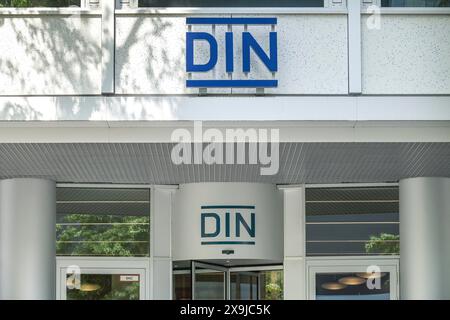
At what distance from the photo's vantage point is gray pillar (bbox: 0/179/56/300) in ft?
44.8

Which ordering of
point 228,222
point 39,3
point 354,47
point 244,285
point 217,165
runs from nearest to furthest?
point 354,47 → point 39,3 → point 217,165 → point 228,222 → point 244,285

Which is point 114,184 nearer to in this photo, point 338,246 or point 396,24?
point 338,246

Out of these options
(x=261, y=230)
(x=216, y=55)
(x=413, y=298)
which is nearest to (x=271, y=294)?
(x=261, y=230)

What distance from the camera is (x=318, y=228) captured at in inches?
613

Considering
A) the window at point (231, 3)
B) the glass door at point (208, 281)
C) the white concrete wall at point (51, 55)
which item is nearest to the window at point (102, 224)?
the glass door at point (208, 281)

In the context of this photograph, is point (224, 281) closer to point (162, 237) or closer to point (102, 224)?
point (162, 237)

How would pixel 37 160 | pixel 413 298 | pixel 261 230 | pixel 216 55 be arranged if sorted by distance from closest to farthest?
pixel 216 55 → pixel 37 160 → pixel 413 298 → pixel 261 230

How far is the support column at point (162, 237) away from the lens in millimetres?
15469

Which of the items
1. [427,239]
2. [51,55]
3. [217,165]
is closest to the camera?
[51,55]

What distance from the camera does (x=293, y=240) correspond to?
50.8ft

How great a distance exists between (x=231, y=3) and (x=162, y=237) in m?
4.93

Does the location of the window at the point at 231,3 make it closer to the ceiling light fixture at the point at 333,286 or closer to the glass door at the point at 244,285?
the ceiling light fixture at the point at 333,286

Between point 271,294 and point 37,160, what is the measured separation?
4904mm

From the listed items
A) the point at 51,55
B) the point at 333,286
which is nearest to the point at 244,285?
the point at 333,286
